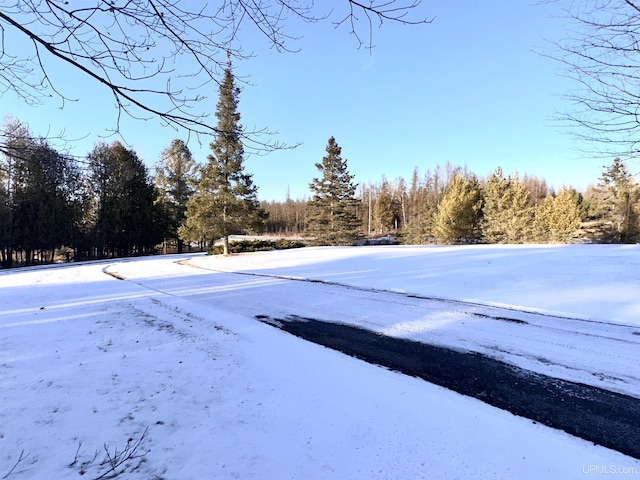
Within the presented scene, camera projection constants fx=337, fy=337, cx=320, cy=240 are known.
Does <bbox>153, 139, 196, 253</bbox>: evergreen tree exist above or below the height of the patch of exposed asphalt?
above

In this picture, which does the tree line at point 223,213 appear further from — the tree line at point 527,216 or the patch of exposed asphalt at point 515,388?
the patch of exposed asphalt at point 515,388

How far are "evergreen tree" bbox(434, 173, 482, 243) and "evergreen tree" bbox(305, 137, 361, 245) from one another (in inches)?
326

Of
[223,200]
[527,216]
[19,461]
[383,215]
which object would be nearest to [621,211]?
[527,216]

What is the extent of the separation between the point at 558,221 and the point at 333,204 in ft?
70.2

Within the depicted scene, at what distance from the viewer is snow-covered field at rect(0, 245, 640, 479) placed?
2273 mm

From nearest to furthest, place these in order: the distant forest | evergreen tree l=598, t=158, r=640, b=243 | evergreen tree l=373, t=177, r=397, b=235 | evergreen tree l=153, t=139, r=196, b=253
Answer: the distant forest, evergreen tree l=598, t=158, r=640, b=243, evergreen tree l=153, t=139, r=196, b=253, evergreen tree l=373, t=177, r=397, b=235

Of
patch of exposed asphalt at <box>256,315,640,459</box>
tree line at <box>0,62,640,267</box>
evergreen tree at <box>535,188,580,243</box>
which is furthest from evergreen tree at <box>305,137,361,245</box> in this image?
patch of exposed asphalt at <box>256,315,640,459</box>

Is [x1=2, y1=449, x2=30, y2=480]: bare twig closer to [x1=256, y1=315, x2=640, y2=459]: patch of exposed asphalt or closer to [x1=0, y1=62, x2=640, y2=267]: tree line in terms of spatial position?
[x1=256, y1=315, x2=640, y2=459]: patch of exposed asphalt

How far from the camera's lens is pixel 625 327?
5.39m

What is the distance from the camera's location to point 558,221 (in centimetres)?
3200

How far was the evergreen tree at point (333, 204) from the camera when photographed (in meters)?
32.8

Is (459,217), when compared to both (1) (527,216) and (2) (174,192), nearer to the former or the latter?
(1) (527,216)

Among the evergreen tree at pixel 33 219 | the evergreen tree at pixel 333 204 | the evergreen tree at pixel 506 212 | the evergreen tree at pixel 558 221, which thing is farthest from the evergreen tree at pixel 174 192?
the evergreen tree at pixel 558 221

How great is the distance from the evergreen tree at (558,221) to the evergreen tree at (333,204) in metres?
16.9
